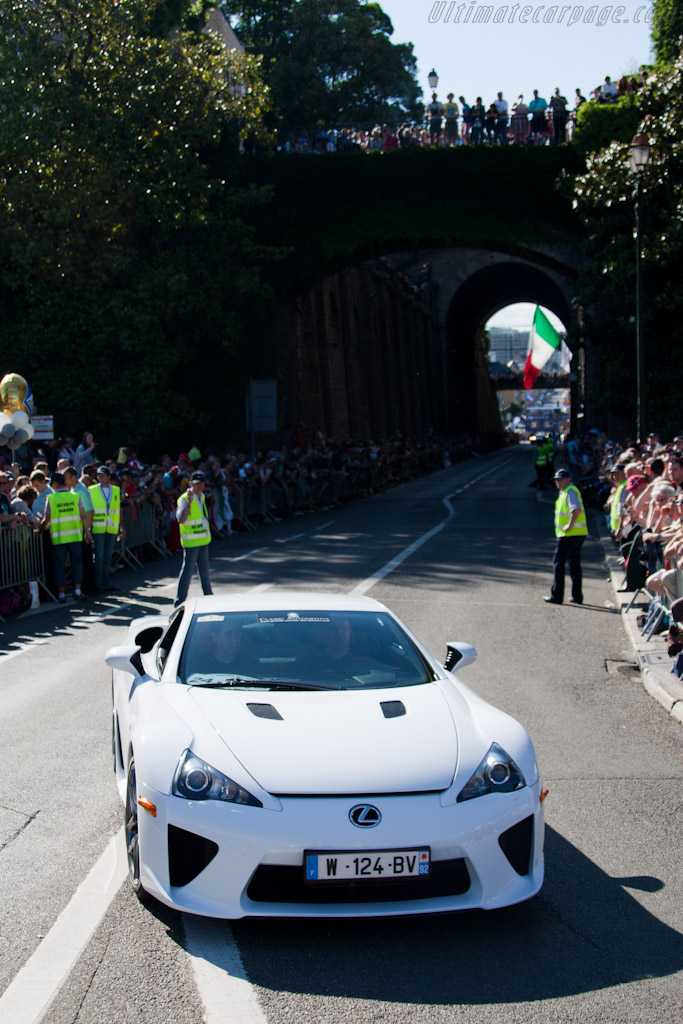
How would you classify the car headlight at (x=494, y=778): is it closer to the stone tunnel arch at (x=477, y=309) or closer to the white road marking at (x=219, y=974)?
the white road marking at (x=219, y=974)

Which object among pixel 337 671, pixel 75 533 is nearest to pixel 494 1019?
pixel 337 671

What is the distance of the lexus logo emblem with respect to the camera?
14.3ft

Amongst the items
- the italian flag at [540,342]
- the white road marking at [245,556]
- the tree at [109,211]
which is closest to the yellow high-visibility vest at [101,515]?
the white road marking at [245,556]

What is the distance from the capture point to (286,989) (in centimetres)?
405

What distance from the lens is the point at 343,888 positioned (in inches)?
173

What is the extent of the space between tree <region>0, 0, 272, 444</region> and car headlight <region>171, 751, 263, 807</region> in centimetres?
2984

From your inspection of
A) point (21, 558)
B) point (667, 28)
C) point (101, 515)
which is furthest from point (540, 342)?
point (21, 558)

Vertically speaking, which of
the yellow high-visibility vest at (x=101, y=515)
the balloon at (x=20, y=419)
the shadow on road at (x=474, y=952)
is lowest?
the shadow on road at (x=474, y=952)

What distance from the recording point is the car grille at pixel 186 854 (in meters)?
4.43

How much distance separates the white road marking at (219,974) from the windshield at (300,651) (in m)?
1.26

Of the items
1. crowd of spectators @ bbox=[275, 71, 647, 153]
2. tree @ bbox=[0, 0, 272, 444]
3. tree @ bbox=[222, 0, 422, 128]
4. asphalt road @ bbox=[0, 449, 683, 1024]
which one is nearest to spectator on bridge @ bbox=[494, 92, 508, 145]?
crowd of spectators @ bbox=[275, 71, 647, 153]

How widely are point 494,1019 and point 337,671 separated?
7.21 ft

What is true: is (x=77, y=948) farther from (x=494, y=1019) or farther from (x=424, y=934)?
(x=494, y=1019)

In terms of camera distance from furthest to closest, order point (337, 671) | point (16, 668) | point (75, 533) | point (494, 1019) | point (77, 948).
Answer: point (75, 533) → point (16, 668) → point (337, 671) → point (77, 948) → point (494, 1019)
